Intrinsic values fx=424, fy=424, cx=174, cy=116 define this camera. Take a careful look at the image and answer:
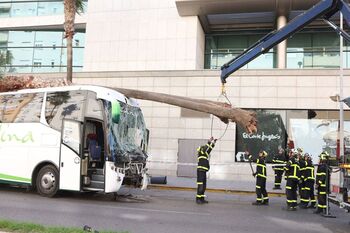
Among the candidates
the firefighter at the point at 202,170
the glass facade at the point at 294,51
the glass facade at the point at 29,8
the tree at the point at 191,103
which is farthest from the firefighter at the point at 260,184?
the glass facade at the point at 29,8

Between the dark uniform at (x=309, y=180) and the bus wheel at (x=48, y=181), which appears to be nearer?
the bus wheel at (x=48, y=181)

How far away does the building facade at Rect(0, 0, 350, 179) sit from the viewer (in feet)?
74.2

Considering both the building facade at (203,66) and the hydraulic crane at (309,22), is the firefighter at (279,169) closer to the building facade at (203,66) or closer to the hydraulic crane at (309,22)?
the building facade at (203,66)

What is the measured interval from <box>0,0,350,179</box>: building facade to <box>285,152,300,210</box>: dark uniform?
364 inches

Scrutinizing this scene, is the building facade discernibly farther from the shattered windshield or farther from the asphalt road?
the shattered windshield

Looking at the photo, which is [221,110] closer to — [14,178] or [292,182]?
[292,182]

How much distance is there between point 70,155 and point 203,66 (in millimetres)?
14349

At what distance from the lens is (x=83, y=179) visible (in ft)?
40.7

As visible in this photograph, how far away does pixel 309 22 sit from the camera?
1223 centimetres

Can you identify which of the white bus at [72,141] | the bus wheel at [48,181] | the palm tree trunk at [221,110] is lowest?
the bus wheel at [48,181]

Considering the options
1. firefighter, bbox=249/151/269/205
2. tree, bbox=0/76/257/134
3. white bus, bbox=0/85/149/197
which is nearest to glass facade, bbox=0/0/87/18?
tree, bbox=0/76/257/134

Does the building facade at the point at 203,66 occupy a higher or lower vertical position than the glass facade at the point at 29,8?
lower

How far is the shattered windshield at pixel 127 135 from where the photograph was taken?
40.4 feet

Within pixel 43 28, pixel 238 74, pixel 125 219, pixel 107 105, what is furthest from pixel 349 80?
pixel 43 28
